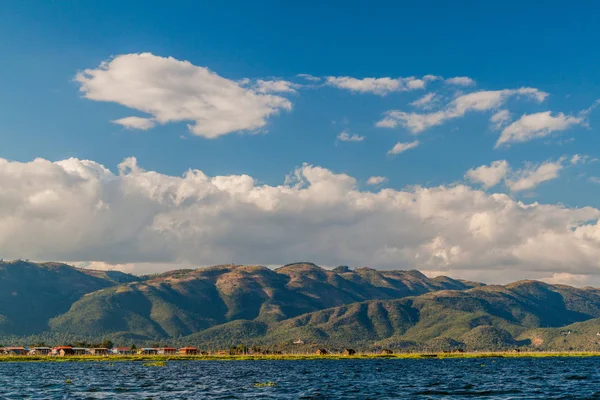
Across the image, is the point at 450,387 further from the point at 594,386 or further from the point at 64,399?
the point at 64,399

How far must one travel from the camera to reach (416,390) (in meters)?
115

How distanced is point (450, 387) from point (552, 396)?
74.4 feet

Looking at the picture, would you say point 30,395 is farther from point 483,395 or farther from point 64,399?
point 483,395

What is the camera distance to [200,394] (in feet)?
364

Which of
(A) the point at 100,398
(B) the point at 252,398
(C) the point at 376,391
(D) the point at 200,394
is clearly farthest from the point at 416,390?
(A) the point at 100,398

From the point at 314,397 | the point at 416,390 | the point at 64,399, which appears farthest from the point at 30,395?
the point at 416,390

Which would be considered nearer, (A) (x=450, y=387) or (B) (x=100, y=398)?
(B) (x=100, y=398)

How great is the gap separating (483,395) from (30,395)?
7931 cm

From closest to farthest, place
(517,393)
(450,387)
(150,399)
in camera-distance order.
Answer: (150,399)
(517,393)
(450,387)

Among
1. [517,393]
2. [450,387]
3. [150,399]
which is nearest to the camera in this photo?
[150,399]

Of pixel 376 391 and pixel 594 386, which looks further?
pixel 594 386

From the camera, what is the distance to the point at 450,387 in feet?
399

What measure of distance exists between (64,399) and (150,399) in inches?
592

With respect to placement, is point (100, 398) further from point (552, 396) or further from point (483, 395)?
point (552, 396)
